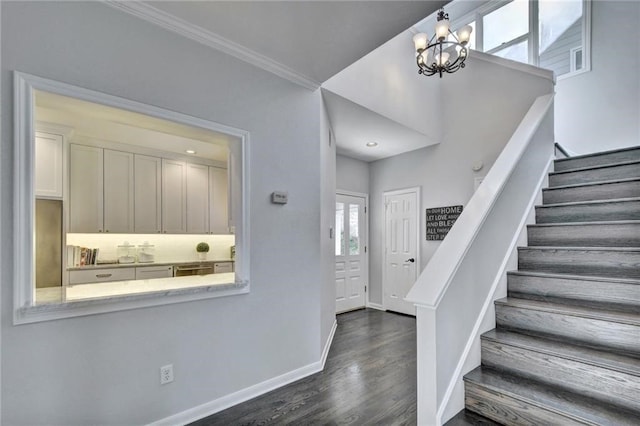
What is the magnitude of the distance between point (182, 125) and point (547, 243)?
311cm

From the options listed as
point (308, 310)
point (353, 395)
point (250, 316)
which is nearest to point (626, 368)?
point (353, 395)

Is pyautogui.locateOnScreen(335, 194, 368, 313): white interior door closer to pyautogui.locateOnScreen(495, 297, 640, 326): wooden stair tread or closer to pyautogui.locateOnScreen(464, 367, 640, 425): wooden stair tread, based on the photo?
pyautogui.locateOnScreen(495, 297, 640, 326): wooden stair tread

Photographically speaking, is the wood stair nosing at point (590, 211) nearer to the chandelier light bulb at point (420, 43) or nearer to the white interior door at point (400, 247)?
the chandelier light bulb at point (420, 43)

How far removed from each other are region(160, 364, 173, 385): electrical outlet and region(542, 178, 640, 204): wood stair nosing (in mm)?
3539

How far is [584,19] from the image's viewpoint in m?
4.20

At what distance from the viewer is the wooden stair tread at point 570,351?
1585 millimetres

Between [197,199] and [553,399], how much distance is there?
190 inches

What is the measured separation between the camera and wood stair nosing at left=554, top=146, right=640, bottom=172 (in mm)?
2850

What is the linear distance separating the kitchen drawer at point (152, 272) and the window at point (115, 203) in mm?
14

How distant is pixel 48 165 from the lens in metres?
3.25

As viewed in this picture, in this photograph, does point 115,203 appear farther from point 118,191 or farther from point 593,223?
point 593,223

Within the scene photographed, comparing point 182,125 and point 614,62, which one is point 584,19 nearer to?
point 614,62

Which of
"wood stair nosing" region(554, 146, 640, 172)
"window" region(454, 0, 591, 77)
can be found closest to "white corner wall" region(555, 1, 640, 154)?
"window" region(454, 0, 591, 77)

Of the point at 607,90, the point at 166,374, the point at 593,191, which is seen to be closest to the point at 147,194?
the point at 166,374
